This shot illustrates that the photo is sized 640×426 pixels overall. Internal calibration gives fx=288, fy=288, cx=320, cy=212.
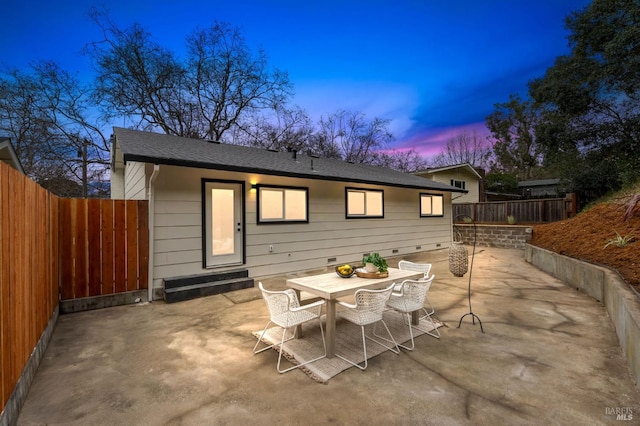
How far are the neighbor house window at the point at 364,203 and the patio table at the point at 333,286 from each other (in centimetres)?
439

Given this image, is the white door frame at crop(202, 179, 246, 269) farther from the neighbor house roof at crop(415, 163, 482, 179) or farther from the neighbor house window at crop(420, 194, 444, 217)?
the neighbor house roof at crop(415, 163, 482, 179)

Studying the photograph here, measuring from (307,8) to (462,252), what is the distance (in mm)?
10536

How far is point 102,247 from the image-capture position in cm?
469

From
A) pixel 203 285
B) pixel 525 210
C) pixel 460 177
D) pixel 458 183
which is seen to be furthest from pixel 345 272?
pixel 460 177

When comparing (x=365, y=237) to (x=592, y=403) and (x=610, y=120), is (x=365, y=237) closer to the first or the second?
(x=592, y=403)

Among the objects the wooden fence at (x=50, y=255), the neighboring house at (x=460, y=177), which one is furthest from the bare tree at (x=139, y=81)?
the neighboring house at (x=460, y=177)

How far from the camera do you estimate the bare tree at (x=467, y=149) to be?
1097 inches

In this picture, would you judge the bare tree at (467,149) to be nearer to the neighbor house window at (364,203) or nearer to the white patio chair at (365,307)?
the neighbor house window at (364,203)

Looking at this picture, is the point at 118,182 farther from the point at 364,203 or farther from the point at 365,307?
the point at 365,307

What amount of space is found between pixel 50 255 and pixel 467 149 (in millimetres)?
30798

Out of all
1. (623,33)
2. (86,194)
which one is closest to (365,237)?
(623,33)

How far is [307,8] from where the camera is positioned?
11.1 meters

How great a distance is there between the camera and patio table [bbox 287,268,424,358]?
9.53 ft

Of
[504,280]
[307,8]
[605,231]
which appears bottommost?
[504,280]
